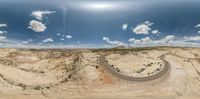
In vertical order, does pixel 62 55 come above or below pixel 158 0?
below

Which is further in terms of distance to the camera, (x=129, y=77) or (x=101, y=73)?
(x=101, y=73)

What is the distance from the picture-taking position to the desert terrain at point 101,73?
4500 centimetres

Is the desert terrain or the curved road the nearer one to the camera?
the desert terrain

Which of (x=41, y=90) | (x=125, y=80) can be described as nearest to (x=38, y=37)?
(x=41, y=90)

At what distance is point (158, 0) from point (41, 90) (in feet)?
57.6

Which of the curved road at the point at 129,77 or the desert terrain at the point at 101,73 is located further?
the curved road at the point at 129,77

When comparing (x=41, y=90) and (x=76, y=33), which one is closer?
(x=41, y=90)

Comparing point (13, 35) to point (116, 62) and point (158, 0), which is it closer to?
point (116, 62)

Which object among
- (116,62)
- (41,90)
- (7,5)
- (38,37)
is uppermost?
(7,5)

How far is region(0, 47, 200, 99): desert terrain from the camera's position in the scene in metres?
45.0

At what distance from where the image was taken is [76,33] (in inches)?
1914

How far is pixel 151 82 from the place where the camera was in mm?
46250

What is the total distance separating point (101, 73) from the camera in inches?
1863

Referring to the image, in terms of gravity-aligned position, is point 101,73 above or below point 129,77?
above
